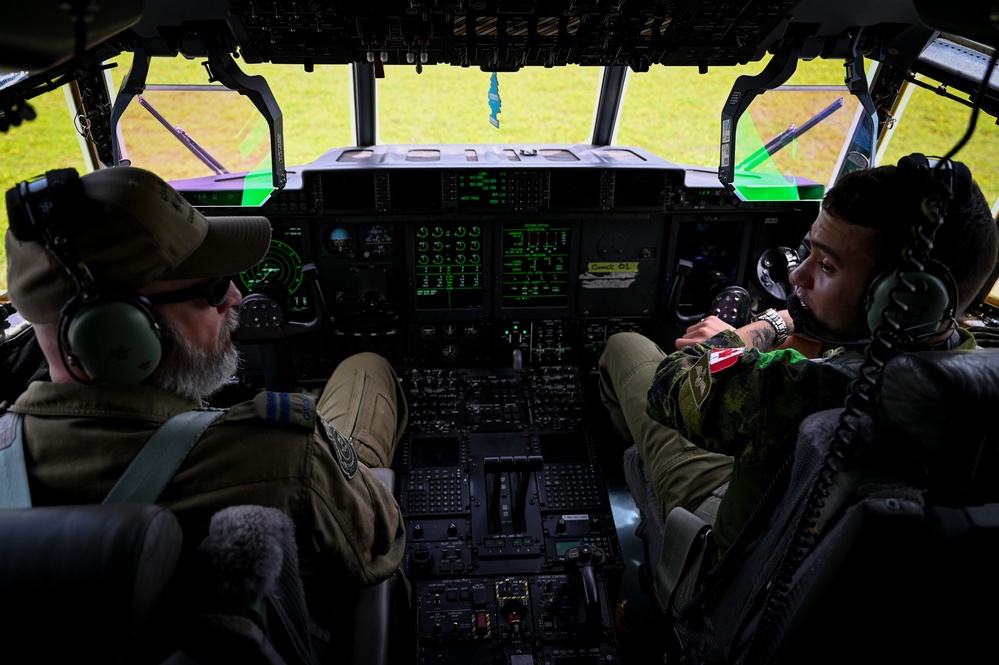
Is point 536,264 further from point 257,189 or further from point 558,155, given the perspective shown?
point 257,189

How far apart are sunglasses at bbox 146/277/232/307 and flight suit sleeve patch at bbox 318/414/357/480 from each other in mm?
320

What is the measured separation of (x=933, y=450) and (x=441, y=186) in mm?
2048

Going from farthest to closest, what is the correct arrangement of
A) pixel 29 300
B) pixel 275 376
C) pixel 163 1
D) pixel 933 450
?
pixel 275 376 < pixel 163 1 < pixel 29 300 < pixel 933 450

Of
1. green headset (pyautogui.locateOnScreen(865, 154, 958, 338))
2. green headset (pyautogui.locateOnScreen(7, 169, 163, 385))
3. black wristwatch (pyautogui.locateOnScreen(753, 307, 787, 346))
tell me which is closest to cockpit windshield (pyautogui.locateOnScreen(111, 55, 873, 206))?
black wristwatch (pyautogui.locateOnScreen(753, 307, 787, 346))

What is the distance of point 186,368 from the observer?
115 centimetres

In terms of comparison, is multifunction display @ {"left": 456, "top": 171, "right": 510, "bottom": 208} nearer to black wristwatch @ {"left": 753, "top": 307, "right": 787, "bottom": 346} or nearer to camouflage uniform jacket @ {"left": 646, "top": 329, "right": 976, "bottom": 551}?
black wristwatch @ {"left": 753, "top": 307, "right": 787, "bottom": 346}

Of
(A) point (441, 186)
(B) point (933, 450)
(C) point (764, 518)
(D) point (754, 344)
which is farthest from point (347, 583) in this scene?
(A) point (441, 186)

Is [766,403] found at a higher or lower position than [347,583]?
higher

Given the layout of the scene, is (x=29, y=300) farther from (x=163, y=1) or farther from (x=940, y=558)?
(x=940, y=558)

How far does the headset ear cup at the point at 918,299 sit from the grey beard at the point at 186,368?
3.98 feet

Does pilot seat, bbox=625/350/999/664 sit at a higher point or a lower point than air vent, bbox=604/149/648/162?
lower

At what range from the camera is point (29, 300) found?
1.04m

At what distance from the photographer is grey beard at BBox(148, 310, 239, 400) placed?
1.13 m

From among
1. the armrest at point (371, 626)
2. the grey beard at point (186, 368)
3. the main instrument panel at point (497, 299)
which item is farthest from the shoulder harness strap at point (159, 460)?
the main instrument panel at point (497, 299)
